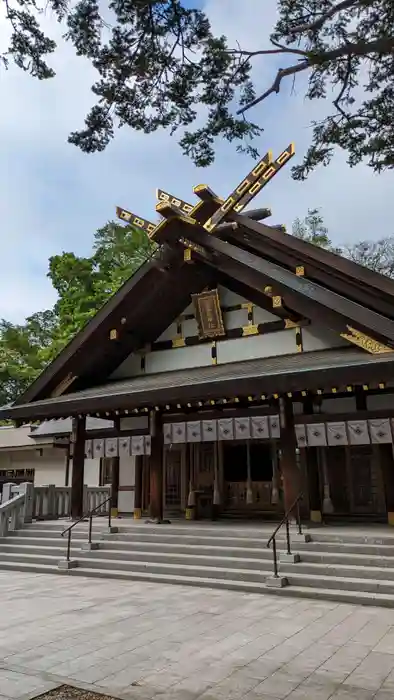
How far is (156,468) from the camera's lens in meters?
11.6

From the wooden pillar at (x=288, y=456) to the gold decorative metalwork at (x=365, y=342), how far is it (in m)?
1.80

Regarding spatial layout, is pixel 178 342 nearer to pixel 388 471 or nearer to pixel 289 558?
pixel 388 471

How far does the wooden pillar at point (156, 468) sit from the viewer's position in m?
11.4

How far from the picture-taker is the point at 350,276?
34.9 ft

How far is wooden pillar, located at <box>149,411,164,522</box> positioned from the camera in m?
11.4

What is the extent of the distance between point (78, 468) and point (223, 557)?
534 centimetres

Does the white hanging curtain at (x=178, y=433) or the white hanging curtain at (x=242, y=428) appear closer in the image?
the white hanging curtain at (x=242, y=428)

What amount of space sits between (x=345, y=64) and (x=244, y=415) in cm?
727

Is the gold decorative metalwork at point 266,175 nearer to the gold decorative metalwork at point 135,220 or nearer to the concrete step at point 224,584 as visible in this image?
the gold decorative metalwork at point 135,220

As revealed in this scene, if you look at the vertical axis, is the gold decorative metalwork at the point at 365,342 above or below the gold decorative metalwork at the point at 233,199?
below

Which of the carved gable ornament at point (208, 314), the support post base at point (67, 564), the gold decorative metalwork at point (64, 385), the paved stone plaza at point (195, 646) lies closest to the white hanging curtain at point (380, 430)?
the paved stone plaza at point (195, 646)

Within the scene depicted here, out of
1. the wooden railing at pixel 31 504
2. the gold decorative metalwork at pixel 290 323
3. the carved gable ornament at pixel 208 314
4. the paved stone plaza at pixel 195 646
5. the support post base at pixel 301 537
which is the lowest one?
the paved stone plaza at pixel 195 646

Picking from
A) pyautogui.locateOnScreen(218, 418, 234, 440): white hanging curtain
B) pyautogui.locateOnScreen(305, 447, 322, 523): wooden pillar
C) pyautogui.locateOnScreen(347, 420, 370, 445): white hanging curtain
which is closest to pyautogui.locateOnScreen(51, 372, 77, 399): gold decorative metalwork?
pyautogui.locateOnScreen(218, 418, 234, 440): white hanging curtain

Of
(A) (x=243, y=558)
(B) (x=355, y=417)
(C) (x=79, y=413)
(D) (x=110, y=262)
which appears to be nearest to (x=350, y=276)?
(B) (x=355, y=417)
